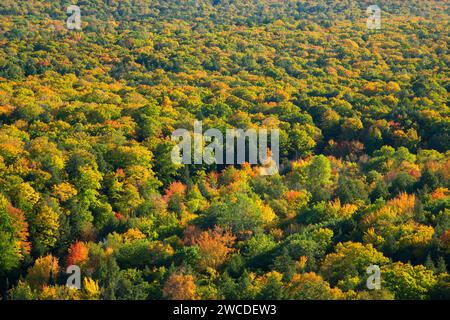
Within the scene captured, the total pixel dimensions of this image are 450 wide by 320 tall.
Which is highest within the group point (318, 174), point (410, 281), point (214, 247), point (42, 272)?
point (410, 281)

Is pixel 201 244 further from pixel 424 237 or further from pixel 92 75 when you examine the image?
pixel 92 75

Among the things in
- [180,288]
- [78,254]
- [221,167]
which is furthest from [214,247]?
[221,167]

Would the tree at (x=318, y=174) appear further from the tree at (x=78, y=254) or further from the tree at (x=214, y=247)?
the tree at (x=78, y=254)

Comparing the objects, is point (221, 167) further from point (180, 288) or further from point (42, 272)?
point (180, 288)

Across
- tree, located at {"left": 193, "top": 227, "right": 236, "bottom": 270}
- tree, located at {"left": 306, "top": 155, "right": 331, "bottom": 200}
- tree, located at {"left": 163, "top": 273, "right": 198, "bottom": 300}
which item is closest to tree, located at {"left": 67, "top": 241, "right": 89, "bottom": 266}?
tree, located at {"left": 193, "top": 227, "right": 236, "bottom": 270}

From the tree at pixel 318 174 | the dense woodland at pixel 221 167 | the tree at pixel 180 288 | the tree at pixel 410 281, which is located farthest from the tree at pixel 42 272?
the tree at pixel 318 174

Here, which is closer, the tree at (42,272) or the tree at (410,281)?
the tree at (410,281)

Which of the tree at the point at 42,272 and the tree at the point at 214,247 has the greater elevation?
the tree at the point at 214,247

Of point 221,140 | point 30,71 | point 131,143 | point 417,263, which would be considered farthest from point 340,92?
point 417,263

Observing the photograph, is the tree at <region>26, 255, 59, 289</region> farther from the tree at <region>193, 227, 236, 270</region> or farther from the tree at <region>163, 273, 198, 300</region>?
the tree at <region>193, 227, 236, 270</region>
